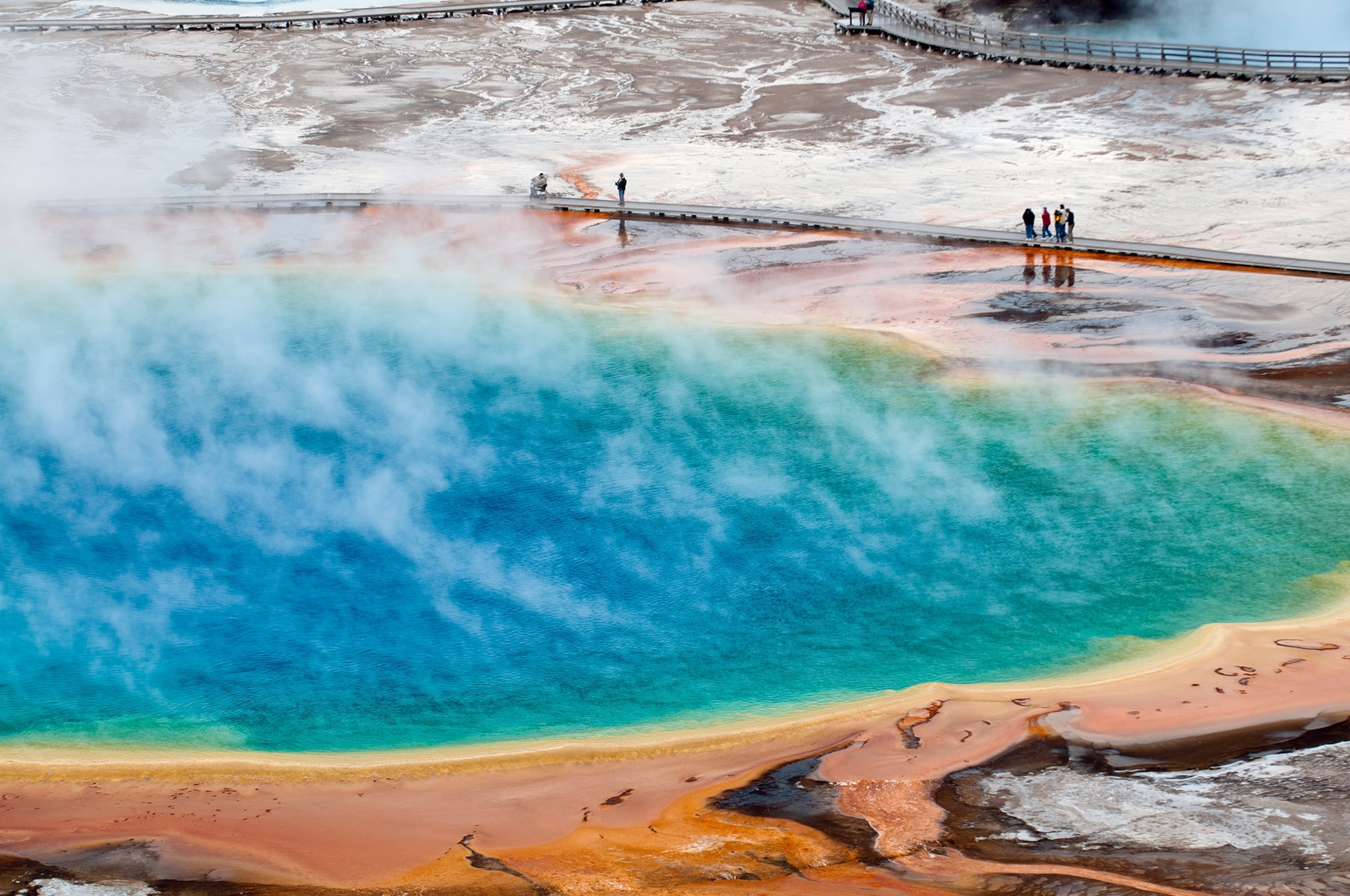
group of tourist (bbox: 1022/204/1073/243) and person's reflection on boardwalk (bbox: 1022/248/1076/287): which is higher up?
group of tourist (bbox: 1022/204/1073/243)

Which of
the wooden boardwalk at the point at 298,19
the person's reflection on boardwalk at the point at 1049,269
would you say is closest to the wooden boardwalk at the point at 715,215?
the person's reflection on boardwalk at the point at 1049,269

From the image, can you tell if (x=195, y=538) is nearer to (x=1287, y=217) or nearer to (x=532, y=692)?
(x=532, y=692)

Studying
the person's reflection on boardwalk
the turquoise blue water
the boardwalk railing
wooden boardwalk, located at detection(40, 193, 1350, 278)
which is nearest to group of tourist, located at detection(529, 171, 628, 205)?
wooden boardwalk, located at detection(40, 193, 1350, 278)

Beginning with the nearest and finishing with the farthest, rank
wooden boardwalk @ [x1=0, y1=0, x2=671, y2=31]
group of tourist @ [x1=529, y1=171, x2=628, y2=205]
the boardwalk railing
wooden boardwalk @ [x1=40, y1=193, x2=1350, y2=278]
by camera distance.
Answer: wooden boardwalk @ [x1=40, y1=193, x2=1350, y2=278] → group of tourist @ [x1=529, y1=171, x2=628, y2=205] → the boardwalk railing → wooden boardwalk @ [x1=0, y1=0, x2=671, y2=31]

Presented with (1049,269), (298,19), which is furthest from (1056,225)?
(298,19)

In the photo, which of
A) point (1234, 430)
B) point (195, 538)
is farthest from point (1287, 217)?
point (195, 538)

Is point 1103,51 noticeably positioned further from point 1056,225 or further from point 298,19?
point 298,19

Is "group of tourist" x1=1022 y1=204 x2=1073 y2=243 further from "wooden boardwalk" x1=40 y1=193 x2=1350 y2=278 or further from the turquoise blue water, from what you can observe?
the turquoise blue water
